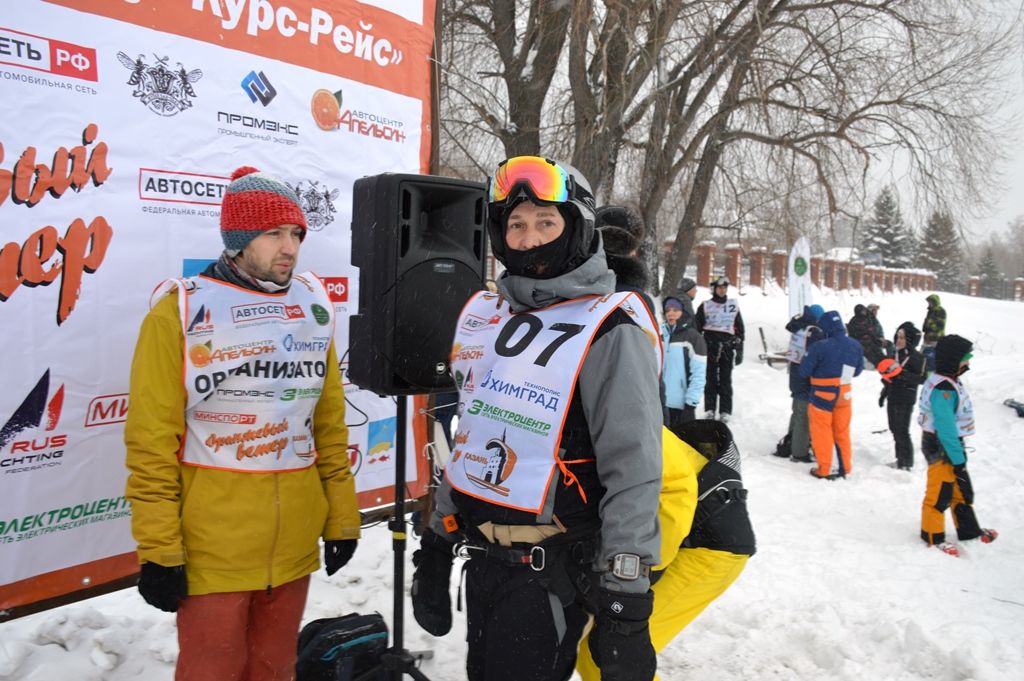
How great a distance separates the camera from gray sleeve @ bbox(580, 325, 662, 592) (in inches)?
66.7

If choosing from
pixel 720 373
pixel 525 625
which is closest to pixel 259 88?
pixel 525 625

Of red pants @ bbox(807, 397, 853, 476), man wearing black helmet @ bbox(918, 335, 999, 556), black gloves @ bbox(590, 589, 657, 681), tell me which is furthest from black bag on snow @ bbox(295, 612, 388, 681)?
red pants @ bbox(807, 397, 853, 476)

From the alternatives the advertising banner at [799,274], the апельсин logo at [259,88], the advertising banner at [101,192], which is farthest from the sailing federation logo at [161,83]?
the advertising banner at [799,274]

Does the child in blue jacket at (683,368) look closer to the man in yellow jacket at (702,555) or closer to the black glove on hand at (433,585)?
the man in yellow jacket at (702,555)

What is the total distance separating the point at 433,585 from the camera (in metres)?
2.15

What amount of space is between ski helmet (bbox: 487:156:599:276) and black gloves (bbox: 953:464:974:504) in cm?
442

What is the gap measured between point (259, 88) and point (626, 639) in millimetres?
2837

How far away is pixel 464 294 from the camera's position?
2.87m

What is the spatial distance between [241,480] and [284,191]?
0.99 metres

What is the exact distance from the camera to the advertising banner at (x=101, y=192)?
250 centimetres

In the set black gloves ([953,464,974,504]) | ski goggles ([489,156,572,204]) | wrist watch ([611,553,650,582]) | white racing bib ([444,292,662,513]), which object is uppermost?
ski goggles ([489,156,572,204])

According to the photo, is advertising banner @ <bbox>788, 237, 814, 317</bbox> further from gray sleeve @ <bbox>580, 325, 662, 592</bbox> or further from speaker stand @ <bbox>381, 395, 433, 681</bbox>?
gray sleeve @ <bbox>580, 325, 662, 592</bbox>

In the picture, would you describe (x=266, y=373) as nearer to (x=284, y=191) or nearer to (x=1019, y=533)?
(x=284, y=191)

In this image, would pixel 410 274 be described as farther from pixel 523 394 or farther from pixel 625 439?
pixel 625 439
